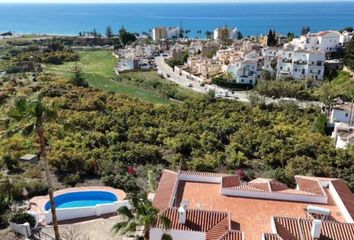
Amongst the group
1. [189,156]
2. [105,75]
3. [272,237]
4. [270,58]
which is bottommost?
[189,156]

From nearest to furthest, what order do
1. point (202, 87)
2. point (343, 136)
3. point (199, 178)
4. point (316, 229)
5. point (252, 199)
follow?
point (316, 229), point (252, 199), point (199, 178), point (343, 136), point (202, 87)

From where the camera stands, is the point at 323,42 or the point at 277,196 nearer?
the point at 277,196

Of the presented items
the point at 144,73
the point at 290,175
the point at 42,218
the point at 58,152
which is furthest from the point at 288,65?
the point at 42,218

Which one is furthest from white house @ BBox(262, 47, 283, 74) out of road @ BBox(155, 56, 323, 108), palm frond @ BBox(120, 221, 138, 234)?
palm frond @ BBox(120, 221, 138, 234)

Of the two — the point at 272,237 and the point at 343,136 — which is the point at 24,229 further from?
the point at 343,136

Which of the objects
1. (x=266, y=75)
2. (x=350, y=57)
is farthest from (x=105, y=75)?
(x=350, y=57)

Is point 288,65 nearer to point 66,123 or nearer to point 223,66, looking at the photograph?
point 223,66

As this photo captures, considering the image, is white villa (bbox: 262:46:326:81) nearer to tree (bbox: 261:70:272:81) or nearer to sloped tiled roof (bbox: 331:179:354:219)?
tree (bbox: 261:70:272:81)

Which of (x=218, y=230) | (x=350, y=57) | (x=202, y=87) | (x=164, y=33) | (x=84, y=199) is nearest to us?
(x=218, y=230)
